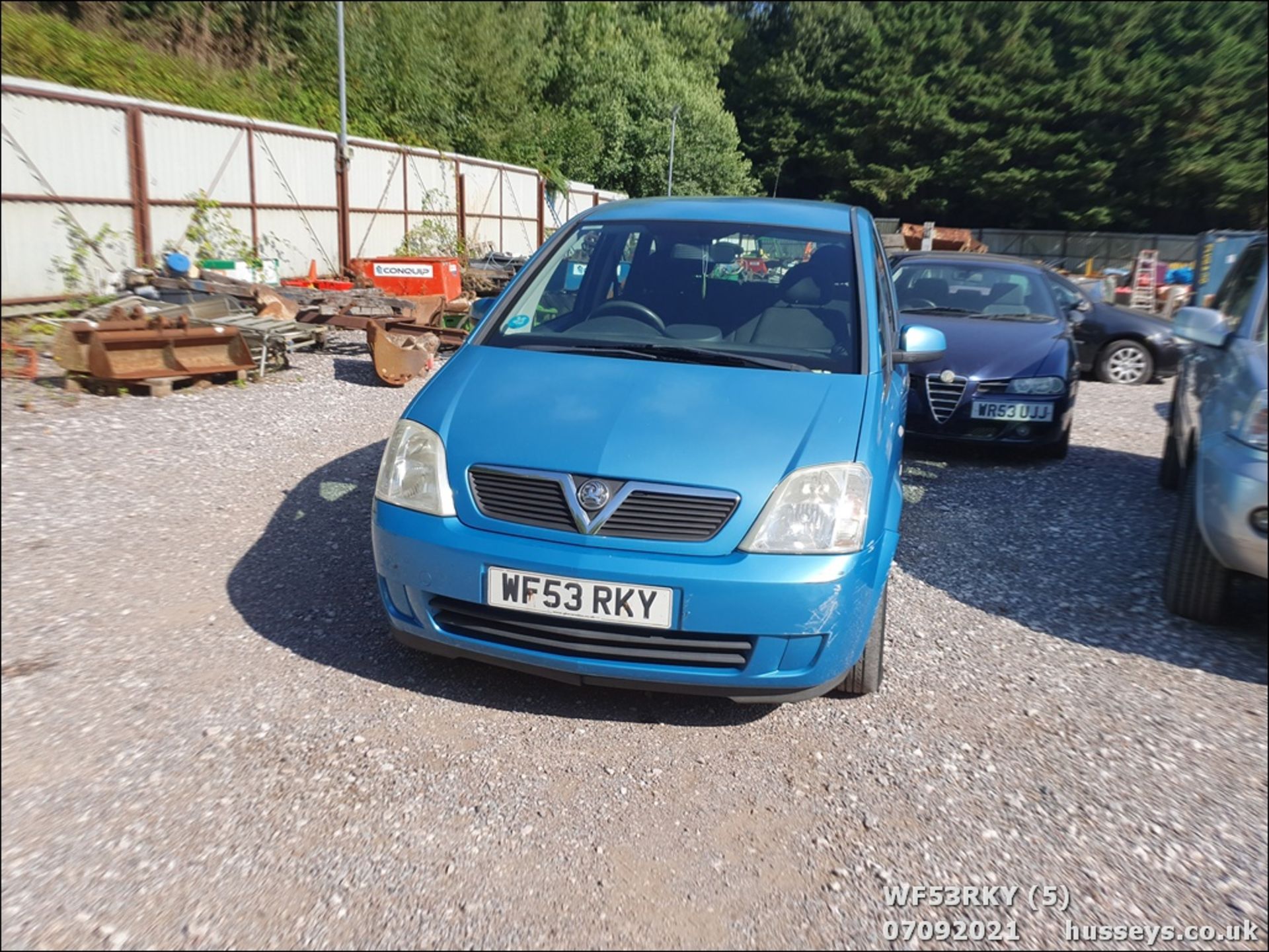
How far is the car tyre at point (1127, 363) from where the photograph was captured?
11.7 meters

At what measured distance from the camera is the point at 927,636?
3.98 metres

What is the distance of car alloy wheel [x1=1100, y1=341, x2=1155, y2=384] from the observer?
11.7 metres

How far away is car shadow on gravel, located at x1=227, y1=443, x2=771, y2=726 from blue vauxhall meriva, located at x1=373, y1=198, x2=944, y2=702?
0.85ft

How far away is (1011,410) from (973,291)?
169cm

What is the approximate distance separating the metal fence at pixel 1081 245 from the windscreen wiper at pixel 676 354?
42.4 metres

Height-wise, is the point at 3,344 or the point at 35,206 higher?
the point at 35,206

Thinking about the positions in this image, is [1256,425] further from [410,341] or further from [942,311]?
[410,341]

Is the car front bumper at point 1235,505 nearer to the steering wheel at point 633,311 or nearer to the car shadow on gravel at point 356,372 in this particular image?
the steering wheel at point 633,311

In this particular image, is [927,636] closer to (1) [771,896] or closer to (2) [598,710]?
(2) [598,710]

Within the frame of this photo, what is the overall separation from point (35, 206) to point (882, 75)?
51.6 meters

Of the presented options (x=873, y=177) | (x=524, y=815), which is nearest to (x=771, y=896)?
(x=524, y=815)

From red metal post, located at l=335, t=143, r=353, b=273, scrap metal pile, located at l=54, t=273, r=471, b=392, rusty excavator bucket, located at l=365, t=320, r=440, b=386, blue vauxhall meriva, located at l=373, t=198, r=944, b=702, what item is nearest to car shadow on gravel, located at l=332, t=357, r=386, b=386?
rusty excavator bucket, located at l=365, t=320, r=440, b=386

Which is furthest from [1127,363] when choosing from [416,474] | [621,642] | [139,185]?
[139,185]

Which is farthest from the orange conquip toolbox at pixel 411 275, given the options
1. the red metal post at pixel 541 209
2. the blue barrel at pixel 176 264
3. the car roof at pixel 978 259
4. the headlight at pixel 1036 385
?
the red metal post at pixel 541 209
